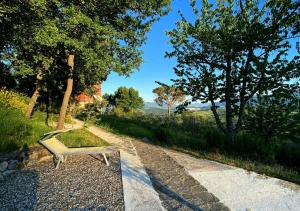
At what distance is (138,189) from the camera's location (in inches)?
201

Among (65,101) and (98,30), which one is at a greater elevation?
(98,30)

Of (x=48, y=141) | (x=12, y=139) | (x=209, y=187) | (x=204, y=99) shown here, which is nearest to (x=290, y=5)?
(x=204, y=99)

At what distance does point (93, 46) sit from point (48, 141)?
4.24m

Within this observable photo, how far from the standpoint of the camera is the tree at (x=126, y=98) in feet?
146

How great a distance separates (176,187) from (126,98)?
40.4m

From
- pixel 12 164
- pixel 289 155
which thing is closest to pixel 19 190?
pixel 12 164

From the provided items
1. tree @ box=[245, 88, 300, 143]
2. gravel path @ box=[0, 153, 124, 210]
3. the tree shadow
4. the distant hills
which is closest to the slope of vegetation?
gravel path @ box=[0, 153, 124, 210]

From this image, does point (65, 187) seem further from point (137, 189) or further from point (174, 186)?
point (174, 186)

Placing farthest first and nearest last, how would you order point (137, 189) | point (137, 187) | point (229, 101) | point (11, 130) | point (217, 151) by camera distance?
point (229, 101)
point (217, 151)
point (11, 130)
point (137, 187)
point (137, 189)

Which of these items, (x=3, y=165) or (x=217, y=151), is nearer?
(x=3, y=165)

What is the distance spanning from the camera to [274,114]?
32.3 feet

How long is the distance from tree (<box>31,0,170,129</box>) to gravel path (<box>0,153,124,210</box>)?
3.81m

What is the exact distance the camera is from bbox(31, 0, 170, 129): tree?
25.8ft

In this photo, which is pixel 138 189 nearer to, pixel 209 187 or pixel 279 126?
pixel 209 187
